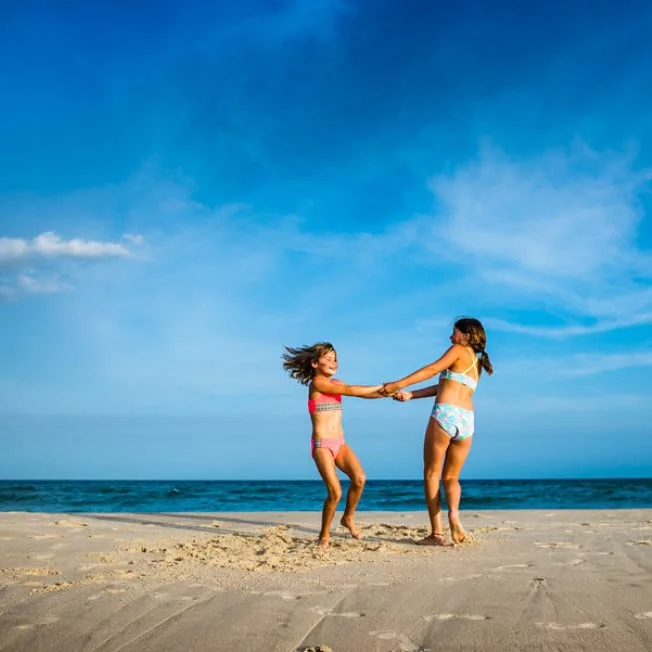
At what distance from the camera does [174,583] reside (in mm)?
4488

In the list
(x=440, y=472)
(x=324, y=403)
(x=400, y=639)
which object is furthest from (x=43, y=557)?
(x=400, y=639)

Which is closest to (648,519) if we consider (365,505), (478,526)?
(478,526)

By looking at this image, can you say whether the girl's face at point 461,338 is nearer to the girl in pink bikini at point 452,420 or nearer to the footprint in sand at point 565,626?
the girl in pink bikini at point 452,420

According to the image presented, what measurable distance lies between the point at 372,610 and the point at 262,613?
60cm

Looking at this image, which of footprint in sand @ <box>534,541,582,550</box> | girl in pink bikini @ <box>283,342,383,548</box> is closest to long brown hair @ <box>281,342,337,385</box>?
girl in pink bikini @ <box>283,342,383,548</box>

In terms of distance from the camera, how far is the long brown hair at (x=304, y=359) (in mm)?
6922

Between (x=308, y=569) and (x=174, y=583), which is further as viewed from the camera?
(x=308, y=569)

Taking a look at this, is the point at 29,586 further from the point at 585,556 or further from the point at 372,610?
the point at 585,556

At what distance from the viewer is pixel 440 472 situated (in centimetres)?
653

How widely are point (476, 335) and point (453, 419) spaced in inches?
34.0

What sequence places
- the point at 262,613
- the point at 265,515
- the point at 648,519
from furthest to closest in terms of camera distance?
the point at 265,515 → the point at 648,519 → the point at 262,613

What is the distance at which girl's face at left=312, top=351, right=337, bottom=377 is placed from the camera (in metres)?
6.88

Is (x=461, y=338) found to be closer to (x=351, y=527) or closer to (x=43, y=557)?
(x=351, y=527)

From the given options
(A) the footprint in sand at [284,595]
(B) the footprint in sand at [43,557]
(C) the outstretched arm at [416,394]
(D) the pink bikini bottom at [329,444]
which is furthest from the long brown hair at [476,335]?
(B) the footprint in sand at [43,557]
